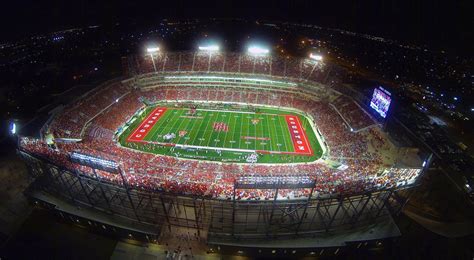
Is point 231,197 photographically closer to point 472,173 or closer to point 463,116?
point 472,173

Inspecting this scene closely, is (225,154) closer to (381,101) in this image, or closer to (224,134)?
(224,134)

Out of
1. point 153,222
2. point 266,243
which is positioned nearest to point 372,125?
point 266,243

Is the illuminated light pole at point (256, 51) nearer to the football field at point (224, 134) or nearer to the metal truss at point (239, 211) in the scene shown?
the football field at point (224, 134)

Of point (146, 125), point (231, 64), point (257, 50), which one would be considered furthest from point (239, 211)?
point (231, 64)

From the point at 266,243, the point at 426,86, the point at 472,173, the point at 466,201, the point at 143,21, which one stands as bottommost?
the point at 266,243

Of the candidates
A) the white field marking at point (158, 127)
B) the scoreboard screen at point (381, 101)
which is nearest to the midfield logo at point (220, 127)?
the white field marking at point (158, 127)

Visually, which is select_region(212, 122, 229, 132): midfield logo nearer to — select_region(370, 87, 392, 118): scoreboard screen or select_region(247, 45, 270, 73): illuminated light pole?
select_region(247, 45, 270, 73): illuminated light pole
